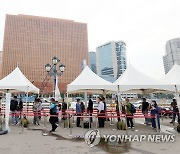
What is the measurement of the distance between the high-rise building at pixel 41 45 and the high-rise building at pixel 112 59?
31654 mm

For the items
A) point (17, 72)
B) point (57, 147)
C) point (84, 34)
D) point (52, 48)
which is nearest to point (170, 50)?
point (84, 34)

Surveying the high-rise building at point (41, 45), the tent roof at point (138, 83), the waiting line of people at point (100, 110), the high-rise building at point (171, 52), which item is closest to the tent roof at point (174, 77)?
the tent roof at point (138, 83)

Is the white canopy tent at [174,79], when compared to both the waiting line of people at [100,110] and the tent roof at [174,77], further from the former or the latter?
the waiting line of people at [100,110]

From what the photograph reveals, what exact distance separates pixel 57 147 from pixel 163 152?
3.67m

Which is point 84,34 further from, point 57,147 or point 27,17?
point 57,147

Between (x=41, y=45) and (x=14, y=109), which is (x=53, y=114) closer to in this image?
(x=14, y=109)

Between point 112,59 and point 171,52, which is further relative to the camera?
point 112,59

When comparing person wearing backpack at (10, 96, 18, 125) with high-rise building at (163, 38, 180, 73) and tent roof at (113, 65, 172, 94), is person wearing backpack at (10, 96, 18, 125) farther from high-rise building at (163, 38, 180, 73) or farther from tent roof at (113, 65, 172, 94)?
high-rise building at (163, 38, 180, 73)

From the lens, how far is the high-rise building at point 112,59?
13612cm

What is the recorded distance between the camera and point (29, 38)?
342 feet

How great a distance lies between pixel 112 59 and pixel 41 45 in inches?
2180

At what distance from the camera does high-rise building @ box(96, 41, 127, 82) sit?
5359 inches

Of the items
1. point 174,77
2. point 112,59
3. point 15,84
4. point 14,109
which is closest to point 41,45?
point 112,59

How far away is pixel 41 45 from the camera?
10781 cm
